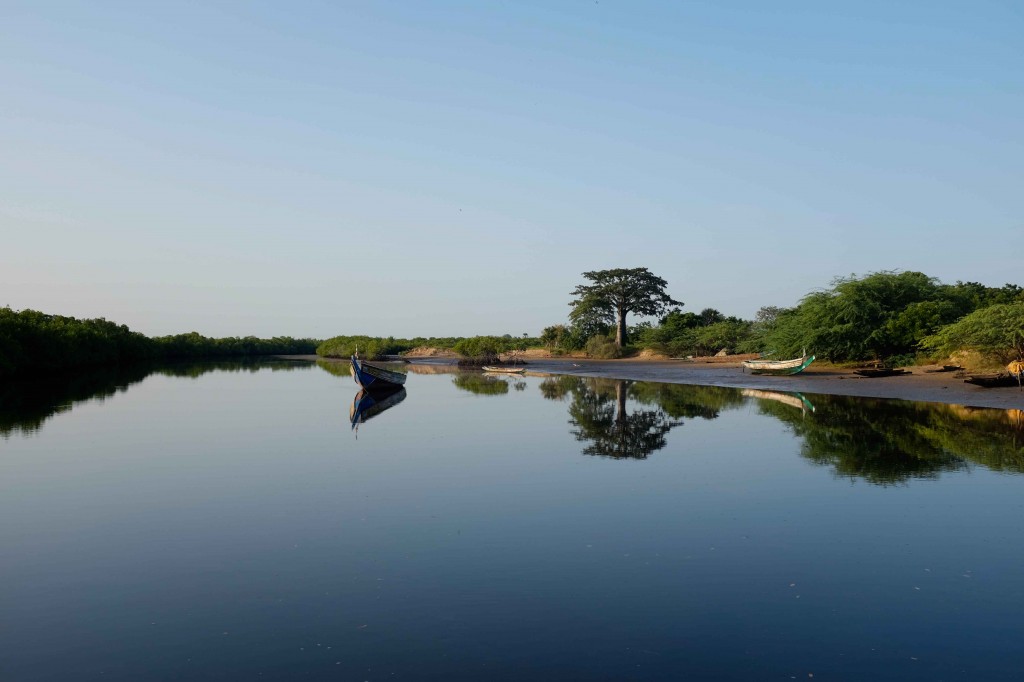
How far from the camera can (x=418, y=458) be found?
1762cm

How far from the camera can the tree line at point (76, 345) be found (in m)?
49.8

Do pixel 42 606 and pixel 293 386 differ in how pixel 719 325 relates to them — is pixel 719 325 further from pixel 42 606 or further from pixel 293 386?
pixel 42 606

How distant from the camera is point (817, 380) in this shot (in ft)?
125

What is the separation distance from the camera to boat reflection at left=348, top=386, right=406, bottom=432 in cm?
2727

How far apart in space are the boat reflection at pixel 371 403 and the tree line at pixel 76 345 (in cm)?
2384

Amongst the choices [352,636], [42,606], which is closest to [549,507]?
[352,636]

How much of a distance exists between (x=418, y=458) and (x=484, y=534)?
23.7ft

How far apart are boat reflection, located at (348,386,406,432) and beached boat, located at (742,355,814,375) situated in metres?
19.6

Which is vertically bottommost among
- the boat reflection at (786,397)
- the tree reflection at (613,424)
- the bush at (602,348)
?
the tree reflection at (613,424)

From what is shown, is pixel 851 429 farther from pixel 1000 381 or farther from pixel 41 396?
pixel 41 396

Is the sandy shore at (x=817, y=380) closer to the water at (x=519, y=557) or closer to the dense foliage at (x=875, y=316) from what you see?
the dense foliage at (x=875, y=316)

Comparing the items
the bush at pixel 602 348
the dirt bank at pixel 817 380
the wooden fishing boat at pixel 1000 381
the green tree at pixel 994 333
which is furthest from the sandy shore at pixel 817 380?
the bush at pixel 602 348

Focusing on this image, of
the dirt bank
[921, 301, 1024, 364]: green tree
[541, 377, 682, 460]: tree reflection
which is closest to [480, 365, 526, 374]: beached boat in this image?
the dirt bank

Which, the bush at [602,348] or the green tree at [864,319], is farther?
the bush at [602,348]
